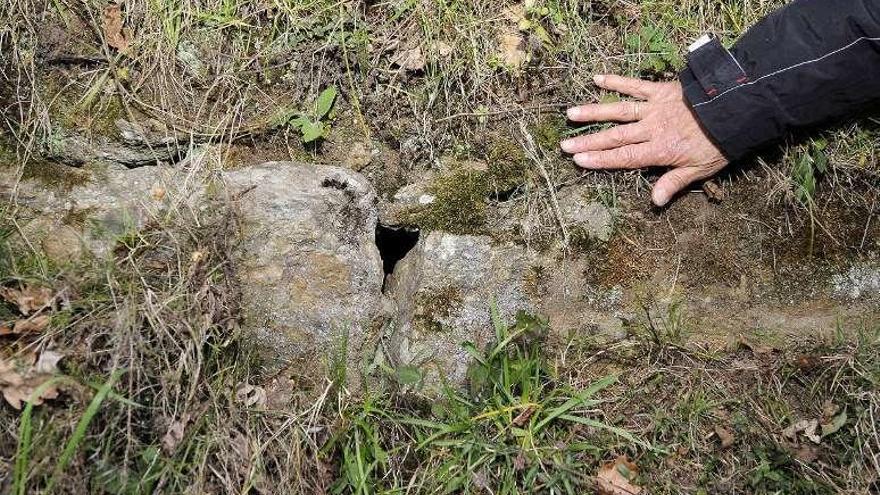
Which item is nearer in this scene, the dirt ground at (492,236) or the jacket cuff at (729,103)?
the dirt ground at (492,236)

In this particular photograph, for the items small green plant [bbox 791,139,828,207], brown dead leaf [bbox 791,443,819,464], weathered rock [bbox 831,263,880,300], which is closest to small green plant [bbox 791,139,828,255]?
small green plant [bbox 791,139,828,207]

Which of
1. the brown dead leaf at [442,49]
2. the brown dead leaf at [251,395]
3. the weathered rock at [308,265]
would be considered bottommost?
the brown dead leaf at [251,395]

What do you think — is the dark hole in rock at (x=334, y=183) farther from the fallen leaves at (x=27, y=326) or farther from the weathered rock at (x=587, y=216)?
the fallen leaves at (x=27, y=326)

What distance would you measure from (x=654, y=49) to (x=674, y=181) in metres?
0.61

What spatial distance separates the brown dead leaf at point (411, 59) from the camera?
3.08m

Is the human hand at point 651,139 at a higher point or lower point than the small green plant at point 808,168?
higher

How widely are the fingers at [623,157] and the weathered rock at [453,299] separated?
464 millimetres

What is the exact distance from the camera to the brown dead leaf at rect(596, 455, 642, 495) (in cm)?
283

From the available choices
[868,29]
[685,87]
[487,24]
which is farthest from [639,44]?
[868,29]

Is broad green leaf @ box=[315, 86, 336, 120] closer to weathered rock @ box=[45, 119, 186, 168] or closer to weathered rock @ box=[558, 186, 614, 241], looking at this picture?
weathered rock @ box=[45, 119, 186, 168]

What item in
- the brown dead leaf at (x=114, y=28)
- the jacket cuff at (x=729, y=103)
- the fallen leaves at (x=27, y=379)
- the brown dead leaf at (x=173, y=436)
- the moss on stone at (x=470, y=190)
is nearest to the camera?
the fallen leaves at (x=27, y=379)

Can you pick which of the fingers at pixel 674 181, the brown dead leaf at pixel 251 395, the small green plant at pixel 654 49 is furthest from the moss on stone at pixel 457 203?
the brown dead leaf at pixel 251 395

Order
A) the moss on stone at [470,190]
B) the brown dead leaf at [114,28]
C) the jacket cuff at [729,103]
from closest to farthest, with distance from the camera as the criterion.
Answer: the jacket cuff at [729,103] < the brown dead leaf at [114,28] < the moss on stone at [470,190]

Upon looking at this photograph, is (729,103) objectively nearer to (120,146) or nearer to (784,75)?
(784,75)
